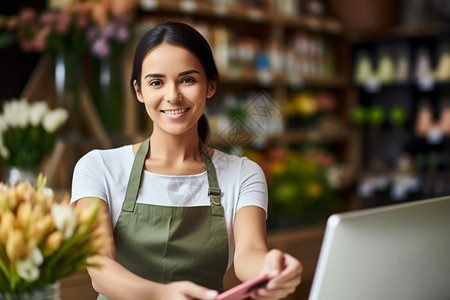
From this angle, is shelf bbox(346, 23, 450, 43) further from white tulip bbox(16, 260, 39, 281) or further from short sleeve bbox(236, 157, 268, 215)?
white tulip bbox(16, 260, 39, 281)

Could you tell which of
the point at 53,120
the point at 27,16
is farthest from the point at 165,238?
the point at 27,16

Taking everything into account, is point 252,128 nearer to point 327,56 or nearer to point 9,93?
point 9,93

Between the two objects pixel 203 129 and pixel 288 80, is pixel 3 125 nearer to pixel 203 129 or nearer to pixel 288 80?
pixel 203 129

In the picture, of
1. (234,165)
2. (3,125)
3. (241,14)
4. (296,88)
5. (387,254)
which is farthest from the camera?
(296,88)

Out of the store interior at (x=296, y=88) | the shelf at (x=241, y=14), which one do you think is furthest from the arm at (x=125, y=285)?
the shelf at (x=241, y=14)

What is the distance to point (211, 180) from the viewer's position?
126cm

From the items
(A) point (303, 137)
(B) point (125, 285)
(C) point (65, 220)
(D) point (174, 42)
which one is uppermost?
(D) point (174, 42)

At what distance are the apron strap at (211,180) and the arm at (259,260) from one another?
0.06 metres

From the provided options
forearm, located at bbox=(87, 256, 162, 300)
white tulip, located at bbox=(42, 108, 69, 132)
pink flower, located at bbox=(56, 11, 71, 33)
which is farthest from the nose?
pink flower, located at bbox=(56, 11, 71, 33)

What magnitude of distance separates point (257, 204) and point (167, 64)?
1.22 ft

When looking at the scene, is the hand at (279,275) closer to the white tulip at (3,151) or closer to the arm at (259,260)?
the arm at (259,260)

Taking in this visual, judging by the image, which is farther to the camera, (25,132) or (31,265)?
(25,132)

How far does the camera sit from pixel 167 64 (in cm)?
113

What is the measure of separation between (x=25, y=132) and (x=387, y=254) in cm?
163
